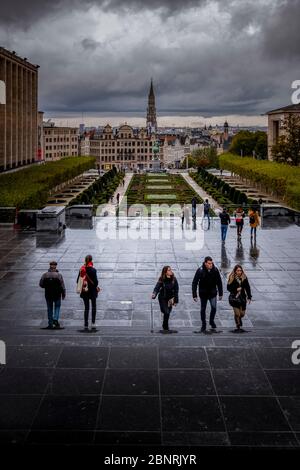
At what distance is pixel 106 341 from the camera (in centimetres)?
980

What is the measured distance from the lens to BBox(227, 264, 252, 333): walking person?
1055cm

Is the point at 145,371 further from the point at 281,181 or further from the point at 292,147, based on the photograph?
the point at 292,147

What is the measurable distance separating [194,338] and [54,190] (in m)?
53.5

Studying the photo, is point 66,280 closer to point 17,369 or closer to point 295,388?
point 17,369

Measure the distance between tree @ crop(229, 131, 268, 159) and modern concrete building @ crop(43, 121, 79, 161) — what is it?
200 feet

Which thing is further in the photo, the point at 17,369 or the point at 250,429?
the point at 17,369

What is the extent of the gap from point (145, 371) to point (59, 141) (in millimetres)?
174531

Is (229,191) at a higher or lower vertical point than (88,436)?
higher

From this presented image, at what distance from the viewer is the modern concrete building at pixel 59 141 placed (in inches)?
6719

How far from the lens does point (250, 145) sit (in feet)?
412

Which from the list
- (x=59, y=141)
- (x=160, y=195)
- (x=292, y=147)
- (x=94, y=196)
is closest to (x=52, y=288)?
(x=94, y=196)

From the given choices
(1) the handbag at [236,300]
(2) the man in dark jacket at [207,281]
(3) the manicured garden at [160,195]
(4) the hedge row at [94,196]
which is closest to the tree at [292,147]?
(3) the manicured garden at [160,195]
